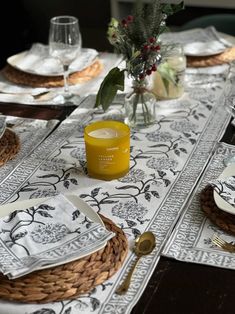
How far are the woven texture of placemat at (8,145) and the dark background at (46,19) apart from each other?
5.60ft

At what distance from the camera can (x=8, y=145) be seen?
1409 mm

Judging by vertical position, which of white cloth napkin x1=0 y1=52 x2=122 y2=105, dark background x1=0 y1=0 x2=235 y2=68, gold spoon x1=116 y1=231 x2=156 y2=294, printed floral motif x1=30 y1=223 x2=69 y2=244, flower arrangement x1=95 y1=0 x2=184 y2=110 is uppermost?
flower arrangement x1=95 y1=0 x2=184 y2=110

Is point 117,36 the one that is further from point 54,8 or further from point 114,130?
point 54,8

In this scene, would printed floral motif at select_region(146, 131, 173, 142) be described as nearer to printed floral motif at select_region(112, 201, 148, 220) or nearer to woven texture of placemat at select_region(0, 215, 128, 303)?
printed floral motif at select_region(112, 201, 148, 220)

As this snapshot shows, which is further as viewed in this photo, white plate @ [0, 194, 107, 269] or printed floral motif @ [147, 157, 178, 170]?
printed floral motif @ [147, 157, 178, 170]

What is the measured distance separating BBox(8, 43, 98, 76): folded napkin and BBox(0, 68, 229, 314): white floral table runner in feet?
0.56

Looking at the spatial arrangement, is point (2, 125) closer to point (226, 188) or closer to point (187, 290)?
point (226, 188)

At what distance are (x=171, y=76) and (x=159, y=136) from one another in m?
0.23

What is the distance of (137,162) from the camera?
1336mm

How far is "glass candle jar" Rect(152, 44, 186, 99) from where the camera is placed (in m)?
1.59

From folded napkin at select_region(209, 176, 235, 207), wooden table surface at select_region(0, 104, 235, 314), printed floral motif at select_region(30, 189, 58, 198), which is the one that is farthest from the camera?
printed floral motif at select_region(30, 189, 58, 198)

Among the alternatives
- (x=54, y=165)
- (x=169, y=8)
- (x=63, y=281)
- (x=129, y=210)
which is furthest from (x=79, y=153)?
(x=63, y=281)

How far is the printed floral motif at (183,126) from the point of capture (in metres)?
1.49

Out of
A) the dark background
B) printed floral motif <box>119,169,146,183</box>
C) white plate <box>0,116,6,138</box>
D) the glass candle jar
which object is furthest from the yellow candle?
the dark background
